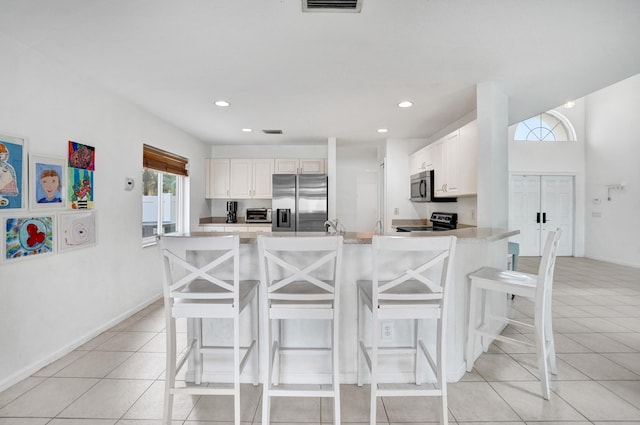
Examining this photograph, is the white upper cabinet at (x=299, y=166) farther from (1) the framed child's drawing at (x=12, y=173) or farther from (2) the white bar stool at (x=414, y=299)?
(2) the white bar stool at (x=414, y=299)

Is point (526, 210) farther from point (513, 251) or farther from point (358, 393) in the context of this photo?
point (358, 393)

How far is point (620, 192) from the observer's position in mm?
5930

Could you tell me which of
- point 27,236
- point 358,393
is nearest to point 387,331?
point 358,393

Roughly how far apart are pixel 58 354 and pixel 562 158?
343 inches

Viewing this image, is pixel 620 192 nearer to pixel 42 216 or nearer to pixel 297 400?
pixel 297 400

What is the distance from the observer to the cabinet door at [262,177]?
555cm

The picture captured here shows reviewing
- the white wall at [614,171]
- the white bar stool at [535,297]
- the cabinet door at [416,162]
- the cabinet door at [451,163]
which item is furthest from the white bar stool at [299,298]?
the white wall at [614,171]

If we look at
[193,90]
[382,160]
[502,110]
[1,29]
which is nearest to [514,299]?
[502,110]

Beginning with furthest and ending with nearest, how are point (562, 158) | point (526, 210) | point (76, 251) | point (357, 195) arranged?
point (357, 195)
point (526, 210)
point (562, 158)
point (76, 251)

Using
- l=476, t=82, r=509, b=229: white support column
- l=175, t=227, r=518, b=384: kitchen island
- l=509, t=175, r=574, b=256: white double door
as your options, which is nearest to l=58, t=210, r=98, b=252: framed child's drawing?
l=175, t=227, r=518, b=384: kitchen island

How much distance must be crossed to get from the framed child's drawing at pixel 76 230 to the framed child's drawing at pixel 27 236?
0.08 m

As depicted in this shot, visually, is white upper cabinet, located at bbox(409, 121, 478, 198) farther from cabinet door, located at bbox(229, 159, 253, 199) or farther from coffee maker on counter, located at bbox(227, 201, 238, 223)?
coffee maker on counter, located at bbox(227, 201, 238, 223)

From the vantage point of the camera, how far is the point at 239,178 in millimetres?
5617

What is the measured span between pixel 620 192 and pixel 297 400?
7237 mm
